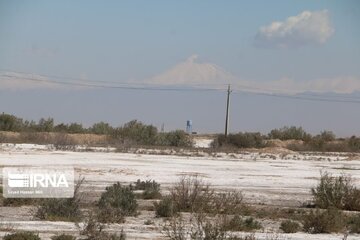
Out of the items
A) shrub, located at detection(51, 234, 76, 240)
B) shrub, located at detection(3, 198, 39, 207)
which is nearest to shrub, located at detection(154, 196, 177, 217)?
shrub, located at detection(3, 198, 39, 207)

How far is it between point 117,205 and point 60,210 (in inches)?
73.8

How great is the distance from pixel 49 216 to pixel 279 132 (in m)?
100

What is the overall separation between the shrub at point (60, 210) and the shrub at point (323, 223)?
596cm

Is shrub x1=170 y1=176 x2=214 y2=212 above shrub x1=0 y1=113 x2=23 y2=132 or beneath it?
beneath

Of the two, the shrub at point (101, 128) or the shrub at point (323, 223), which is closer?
the shrub at point (323, 223)

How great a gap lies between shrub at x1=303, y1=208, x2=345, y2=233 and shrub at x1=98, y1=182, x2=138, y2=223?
485cm

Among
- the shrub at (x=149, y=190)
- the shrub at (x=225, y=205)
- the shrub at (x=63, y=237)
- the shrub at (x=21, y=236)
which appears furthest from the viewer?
the shrub at (x=149, y=190)

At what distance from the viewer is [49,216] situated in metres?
20.6

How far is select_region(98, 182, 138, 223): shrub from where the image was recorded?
20.3m

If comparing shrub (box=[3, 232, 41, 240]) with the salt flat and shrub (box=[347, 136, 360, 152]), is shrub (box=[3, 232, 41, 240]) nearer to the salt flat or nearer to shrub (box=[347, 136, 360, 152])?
the salt flat

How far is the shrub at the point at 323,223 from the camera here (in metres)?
20.4

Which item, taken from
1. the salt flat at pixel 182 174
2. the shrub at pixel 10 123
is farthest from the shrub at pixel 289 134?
the salt flat at pixel 182 174

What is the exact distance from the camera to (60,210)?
21.1 meters

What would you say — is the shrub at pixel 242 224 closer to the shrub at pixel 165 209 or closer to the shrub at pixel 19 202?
the shrub at pixel 165 209
